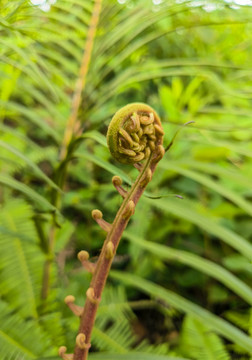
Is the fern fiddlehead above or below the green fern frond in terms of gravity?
above

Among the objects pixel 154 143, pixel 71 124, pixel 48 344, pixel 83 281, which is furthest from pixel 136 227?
pixel 154 143

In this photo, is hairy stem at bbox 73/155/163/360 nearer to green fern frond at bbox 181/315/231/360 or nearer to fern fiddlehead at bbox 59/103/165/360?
fern fiddlehead at bbox 59/103/165/360

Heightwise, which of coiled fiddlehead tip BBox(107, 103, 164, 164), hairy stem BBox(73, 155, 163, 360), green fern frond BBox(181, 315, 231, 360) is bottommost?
green fern frond BBox(181, 315, 231, 360)

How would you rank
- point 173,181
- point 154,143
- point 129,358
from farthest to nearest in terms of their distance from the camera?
point 173,181
point 129,358
point 154,143

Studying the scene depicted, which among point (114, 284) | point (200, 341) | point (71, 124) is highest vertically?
point (71, 124)

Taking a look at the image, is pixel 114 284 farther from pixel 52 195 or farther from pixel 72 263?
pixel 52 195

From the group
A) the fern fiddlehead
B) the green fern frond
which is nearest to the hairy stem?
the fern fiddlehead

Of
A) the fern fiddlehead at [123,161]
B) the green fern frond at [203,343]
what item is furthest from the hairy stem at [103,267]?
the green fern frond at [203,343]
